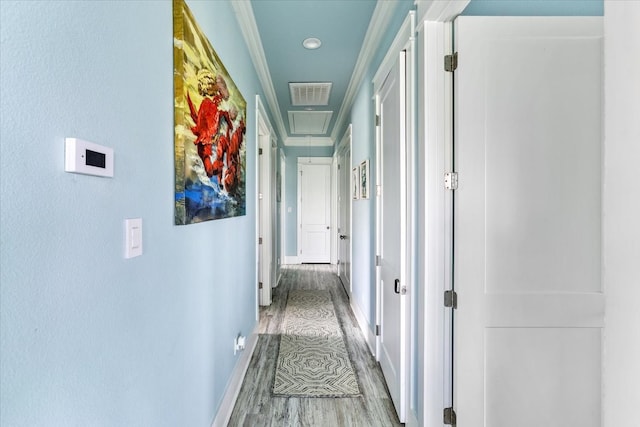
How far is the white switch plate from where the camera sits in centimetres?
86

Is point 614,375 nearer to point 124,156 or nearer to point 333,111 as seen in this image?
point 124,156

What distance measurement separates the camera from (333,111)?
4.81 meters

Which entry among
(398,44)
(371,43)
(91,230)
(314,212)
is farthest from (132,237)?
(314,212)

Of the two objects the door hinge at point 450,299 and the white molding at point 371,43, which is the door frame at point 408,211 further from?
the white molding at point 371,43

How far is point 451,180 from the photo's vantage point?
1451 mm

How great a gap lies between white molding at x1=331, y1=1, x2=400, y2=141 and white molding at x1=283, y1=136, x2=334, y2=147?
2.43 metres

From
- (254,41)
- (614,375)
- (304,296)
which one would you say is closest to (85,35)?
(614,375)

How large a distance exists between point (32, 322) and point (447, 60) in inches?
65.8

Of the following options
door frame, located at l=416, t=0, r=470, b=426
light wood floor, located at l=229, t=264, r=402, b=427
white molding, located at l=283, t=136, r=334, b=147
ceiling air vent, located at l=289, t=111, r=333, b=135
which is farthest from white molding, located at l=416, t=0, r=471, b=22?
white molding, located at l=283, t=136, r=334, b=147

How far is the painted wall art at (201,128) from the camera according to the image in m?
1.20

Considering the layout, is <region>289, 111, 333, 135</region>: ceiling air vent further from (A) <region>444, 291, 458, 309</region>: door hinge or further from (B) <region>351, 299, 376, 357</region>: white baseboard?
(A) <region>444, 291, 458, 309</region>: door hinge

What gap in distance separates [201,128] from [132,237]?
2.29 feet

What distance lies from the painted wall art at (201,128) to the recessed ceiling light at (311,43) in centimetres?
110

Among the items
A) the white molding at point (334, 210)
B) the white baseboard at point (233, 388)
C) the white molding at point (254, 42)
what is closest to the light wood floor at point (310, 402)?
the white baseboard at point (233, 388)
